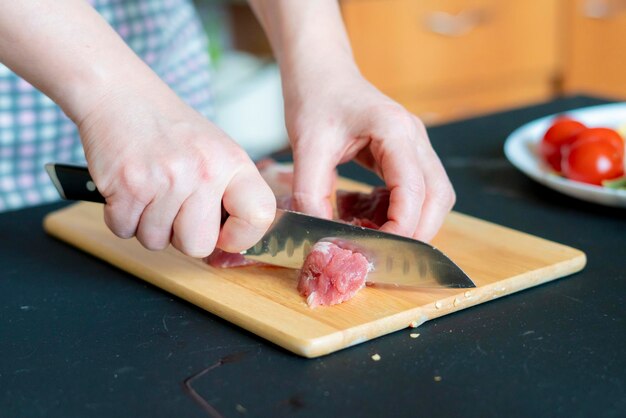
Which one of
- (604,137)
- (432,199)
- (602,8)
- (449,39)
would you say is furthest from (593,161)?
(602,8)

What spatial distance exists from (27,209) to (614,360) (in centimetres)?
92

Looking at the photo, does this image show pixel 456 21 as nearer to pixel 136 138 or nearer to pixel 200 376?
pixel 136 138

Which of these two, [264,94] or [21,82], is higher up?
[21,82]

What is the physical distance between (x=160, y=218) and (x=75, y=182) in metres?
0.15

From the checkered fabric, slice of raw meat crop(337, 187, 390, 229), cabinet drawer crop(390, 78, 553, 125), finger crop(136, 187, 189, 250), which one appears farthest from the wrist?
cabinet drawer crop(390, 78, 553, 125)

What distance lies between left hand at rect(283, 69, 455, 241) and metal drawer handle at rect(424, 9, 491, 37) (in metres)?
2.21

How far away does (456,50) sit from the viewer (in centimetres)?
333

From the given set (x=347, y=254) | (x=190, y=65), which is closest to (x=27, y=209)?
(x=190, y=65)

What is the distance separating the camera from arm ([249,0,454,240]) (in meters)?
1.03

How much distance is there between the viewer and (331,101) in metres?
1.10

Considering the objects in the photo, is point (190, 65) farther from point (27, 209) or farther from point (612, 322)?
point (612, 322)

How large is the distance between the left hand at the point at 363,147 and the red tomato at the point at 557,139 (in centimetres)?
34

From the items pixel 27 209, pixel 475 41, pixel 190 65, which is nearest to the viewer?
pixel 27 209

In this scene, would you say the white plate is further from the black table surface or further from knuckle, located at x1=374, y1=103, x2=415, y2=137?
Result: knuckle, located at x1=374, y1=103, x2=415, y2=137
